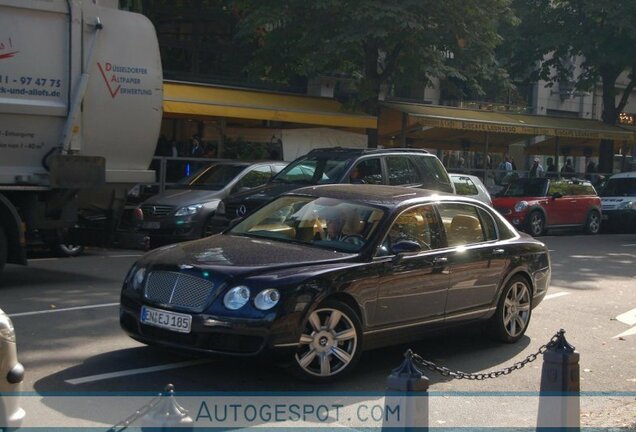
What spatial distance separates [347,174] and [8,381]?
10.4 m

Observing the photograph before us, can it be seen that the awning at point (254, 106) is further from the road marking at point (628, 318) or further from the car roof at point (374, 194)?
the car roof at point (374, 194)

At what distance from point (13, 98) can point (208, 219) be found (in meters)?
6.16

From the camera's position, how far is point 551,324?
34.5 ft

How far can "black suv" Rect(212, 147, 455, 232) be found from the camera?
15172 millimetres

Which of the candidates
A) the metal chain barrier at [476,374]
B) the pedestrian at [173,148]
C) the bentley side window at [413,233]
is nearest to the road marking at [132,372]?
the bentley side window at [413,233]

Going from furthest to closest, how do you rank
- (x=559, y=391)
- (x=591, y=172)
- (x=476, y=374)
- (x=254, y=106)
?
1. (x=591, y=172)
2. (x=254, y=106)
3. (x=476, y=374)
4. (x=559, y=391)

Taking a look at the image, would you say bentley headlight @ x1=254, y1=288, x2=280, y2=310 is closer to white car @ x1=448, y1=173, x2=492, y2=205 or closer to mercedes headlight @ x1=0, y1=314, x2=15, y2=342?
mercedes headlight @ x1=0, y1=314, x2=15, y2=342

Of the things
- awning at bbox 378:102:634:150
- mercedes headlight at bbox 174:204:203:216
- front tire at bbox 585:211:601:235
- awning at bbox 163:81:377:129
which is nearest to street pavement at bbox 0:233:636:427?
mercedes headlight at bbox 174:204:203:216

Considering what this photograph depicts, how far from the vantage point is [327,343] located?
7.18 meters

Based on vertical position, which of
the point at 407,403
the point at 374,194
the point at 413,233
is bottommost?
the point at 407,403

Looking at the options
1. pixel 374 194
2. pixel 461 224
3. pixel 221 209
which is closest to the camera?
pixel 374 194

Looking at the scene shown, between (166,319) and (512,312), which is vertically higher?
(166,319)

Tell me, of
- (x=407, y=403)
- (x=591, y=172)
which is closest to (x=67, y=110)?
(x=407, y=403)

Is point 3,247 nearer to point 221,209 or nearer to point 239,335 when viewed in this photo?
point 239,335
